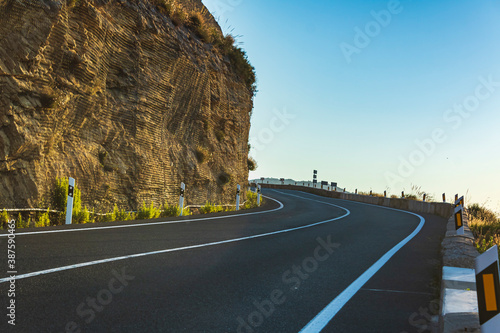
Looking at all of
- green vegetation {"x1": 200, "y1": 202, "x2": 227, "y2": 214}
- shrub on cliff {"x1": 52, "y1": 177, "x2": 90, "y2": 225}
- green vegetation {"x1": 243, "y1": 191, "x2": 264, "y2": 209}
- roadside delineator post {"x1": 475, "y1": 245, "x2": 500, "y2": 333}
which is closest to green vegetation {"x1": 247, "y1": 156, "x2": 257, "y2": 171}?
green vegetation {"x1": 243, "y1": 191, "x2": 264, "y2": 209}

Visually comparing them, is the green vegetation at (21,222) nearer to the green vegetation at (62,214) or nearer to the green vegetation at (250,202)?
the green vegetation at (62,214)

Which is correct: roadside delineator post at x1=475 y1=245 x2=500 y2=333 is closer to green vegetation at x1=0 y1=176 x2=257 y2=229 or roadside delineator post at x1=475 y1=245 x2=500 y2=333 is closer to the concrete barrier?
green vegetation at x1=0 y1=176 x2=257 y2=229

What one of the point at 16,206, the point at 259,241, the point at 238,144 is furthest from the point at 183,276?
the point at 238,144

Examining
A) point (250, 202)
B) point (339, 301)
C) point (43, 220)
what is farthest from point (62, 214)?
point (250, 202)

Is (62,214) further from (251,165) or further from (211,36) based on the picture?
(251,165)

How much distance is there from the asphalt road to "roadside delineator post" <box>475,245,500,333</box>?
154 centimetres

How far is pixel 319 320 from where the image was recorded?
4.00m

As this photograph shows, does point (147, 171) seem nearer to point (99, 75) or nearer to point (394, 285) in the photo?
point (99, 75)

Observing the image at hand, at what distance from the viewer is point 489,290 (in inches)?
95.7

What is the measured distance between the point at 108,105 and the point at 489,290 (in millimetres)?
12983

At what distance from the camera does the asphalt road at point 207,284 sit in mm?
3729

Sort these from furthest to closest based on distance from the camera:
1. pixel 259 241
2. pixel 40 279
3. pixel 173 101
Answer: pixel 173 101 < pixel 259 241 < pixel 40 279

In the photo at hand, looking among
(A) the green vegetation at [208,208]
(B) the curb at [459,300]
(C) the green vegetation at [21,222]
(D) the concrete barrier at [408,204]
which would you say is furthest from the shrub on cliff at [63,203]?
(D) the concrete barrier at [408,204]

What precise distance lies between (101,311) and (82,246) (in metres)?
3.02
